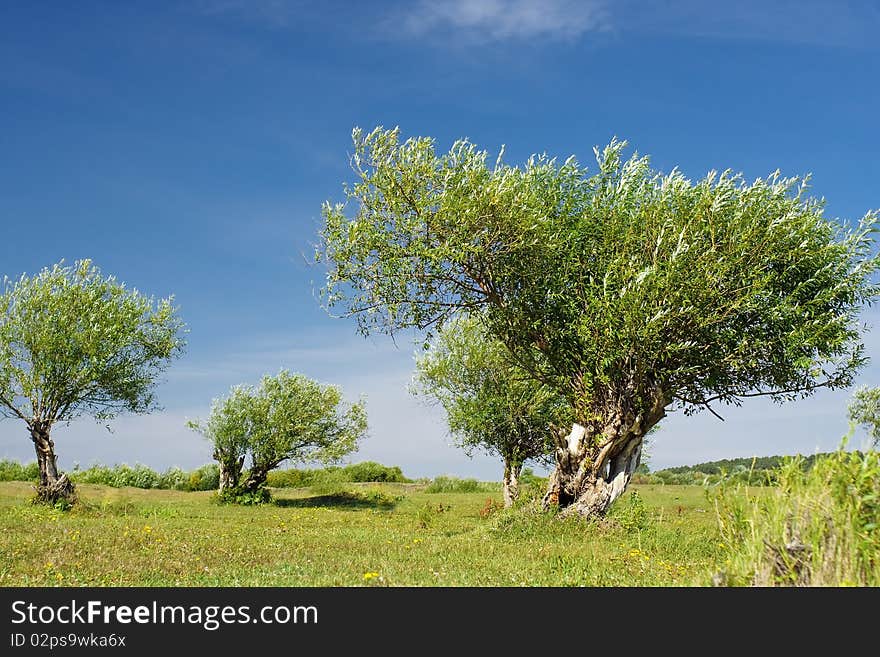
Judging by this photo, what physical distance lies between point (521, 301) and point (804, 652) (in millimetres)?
16460

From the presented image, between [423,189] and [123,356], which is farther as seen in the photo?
[123,356]

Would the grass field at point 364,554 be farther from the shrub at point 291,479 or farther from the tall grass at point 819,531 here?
the shrub at point 291,479

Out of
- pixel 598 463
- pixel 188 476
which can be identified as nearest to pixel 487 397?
pixel 598 463

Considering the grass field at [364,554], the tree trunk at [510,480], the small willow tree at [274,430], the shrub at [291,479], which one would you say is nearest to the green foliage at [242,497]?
the small willow tree at [274,430]

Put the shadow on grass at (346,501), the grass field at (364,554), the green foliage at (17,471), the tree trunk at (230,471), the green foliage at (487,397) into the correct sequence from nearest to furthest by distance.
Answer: the grass field at (364,554), the green foliage at (487,397), the shadow on grass at (346,501), the tree trunk at (230,471), the green foliage at (17,471)

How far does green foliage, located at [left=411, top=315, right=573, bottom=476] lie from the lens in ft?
117

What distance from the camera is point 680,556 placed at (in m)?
15.3

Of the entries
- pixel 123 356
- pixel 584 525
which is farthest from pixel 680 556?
pixel 123 356

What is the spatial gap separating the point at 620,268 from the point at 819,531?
13311 millimetres

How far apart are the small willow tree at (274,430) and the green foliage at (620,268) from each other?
29.1 m

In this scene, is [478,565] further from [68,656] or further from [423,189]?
[423,189]

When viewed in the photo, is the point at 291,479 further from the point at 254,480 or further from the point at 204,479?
the point at 254,480

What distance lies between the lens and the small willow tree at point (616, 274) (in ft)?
65.9

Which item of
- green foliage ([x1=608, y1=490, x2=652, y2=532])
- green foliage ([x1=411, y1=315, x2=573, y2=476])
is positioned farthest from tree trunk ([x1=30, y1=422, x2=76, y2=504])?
green foliage ([x1=608, y1=490, x2=652, y2=532])
